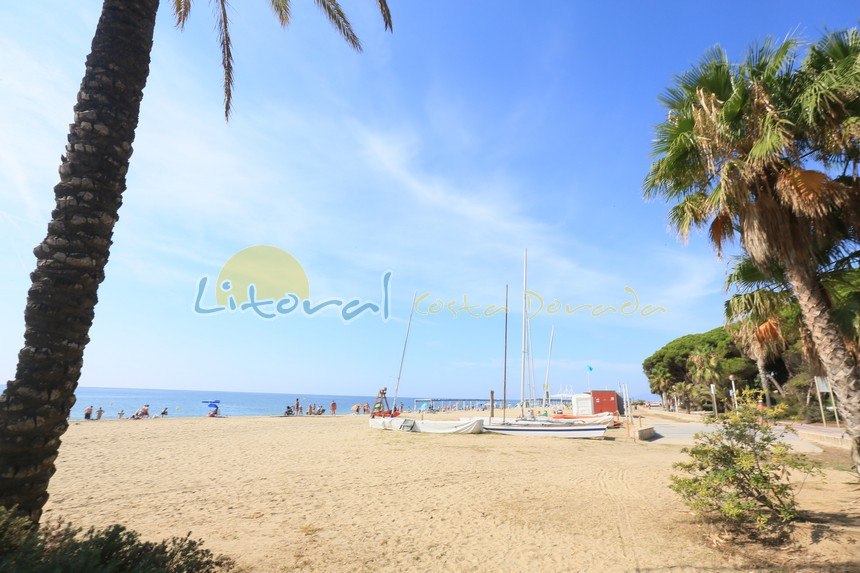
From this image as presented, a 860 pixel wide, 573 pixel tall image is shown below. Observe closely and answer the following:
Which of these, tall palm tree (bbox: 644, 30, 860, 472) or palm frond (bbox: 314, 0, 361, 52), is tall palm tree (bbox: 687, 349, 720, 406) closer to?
tall palm tree (bbox: 644, 30, 860, 472)

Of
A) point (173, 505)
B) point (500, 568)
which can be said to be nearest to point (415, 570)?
point (500, 568)

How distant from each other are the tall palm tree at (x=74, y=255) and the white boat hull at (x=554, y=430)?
21.3m

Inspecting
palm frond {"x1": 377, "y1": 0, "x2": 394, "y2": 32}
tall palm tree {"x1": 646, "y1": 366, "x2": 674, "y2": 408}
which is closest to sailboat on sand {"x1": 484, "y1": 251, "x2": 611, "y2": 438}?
palm frond {"x1": 377, "y1": 0, "x2": 394, "y2": 32}

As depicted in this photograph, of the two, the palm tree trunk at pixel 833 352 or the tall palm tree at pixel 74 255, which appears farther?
the palm tree trunk at pixel 833 352

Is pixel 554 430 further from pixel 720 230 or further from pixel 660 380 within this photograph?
pixel 660 380

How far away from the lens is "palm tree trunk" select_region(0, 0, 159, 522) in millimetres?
3572

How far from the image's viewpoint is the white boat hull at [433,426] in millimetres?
23141

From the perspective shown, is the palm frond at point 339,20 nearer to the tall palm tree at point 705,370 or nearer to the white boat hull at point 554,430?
the white boat hull at point 554,430

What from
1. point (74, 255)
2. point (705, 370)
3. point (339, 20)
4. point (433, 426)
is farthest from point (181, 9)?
point (705, 370)

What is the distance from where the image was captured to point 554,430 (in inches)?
866

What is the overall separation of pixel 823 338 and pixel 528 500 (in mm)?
6074

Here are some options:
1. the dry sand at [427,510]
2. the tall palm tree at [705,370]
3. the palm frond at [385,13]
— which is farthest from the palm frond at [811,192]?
the tall palm tree at [705,370]

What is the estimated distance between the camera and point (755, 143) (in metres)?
6.36

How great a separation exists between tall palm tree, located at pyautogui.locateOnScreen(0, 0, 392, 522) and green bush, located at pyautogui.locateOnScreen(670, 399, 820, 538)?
769cm
